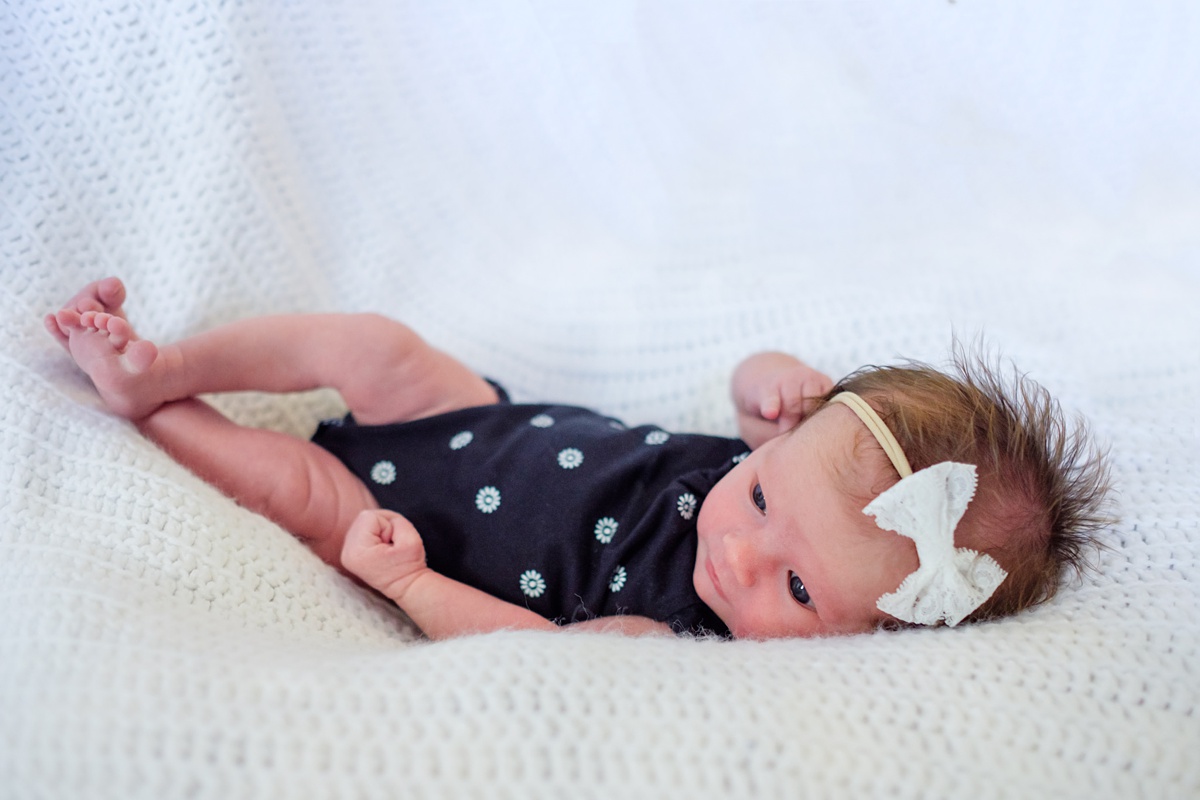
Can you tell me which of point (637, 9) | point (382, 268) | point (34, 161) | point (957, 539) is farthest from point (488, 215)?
point (957, 539)

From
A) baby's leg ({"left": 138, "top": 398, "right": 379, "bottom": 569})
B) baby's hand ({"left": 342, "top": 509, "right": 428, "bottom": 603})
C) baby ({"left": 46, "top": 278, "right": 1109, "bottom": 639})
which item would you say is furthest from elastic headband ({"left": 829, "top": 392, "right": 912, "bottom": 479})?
baby's leg ({"left": 138, "top": 398, "right": 379, "bottom": 569})

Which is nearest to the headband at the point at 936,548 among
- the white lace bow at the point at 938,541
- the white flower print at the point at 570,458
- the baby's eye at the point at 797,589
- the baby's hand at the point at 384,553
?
the white lace bow at the point at 938,541

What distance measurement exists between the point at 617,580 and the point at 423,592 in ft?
0.86

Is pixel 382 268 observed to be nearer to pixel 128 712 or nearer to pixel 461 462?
pixel 461 462

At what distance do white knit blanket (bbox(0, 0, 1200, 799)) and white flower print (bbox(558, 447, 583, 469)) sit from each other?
31 cm

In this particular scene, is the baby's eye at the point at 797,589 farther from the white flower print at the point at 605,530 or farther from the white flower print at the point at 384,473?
the white flower print at the point at 384,473

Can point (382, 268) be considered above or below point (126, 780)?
above

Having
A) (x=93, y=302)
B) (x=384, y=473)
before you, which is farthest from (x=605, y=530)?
(x=93, y=302)

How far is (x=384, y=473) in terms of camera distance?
1.27 m

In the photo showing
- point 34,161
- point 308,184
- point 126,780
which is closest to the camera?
point 126,780

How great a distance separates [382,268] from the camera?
158 centimetres

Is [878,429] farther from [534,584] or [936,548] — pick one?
[534,584]

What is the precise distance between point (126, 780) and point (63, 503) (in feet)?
1.42

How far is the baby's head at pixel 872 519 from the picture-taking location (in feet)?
3.15
